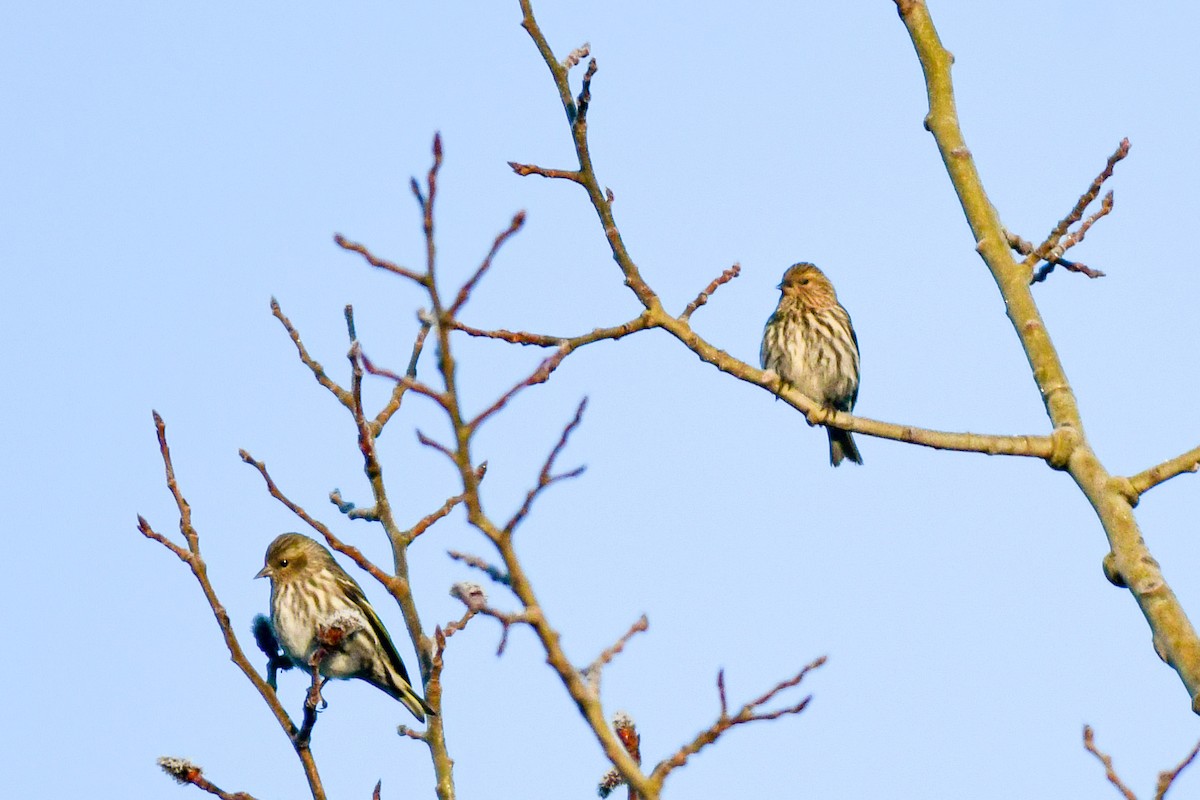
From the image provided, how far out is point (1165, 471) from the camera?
3688mm

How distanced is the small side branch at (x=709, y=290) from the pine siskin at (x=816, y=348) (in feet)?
16.3

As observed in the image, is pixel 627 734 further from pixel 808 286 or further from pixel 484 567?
pixel 808 286

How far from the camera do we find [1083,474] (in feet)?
12.2

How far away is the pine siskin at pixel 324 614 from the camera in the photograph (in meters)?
8.27

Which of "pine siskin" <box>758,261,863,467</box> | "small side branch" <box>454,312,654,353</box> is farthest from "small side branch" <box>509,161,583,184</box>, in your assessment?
"pine siskin" <box>758,261,863,467</box>

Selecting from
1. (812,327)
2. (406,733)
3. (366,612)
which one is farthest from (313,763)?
(812,327)

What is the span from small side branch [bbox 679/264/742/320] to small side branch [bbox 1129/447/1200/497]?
5.28 ft

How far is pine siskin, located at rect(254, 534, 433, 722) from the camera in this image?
8266 millimetres

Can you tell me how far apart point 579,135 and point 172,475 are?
1.63 meters

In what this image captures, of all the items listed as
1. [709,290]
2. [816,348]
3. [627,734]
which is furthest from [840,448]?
[627,734]

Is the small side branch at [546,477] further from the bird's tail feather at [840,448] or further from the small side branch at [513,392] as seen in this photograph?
the bird's tail feather at [840,448]

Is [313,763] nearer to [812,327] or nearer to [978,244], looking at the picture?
[978,244]

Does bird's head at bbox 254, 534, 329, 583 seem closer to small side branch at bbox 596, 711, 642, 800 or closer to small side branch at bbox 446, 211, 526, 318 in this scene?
small side branch at bbox 596, 711, 642, 800

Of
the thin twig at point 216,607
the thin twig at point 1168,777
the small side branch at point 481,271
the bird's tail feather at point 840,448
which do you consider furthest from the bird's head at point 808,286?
the small side branch at point 481,271
